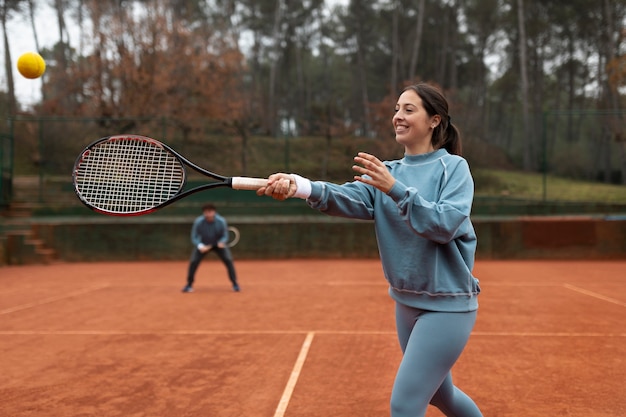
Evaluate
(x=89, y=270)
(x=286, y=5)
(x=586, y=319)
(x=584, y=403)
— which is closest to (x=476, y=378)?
(x=584, y=403)

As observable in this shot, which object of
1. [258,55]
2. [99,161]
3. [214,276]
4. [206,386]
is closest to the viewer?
[99,161]

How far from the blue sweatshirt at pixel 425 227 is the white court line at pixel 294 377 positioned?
1766 millimetres

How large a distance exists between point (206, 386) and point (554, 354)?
2.89 meters

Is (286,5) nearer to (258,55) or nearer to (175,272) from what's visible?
(258,55)

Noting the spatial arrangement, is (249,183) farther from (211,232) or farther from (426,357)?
(211,232)

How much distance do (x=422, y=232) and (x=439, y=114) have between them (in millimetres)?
594

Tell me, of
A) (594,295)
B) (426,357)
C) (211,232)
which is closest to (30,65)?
(211,232)

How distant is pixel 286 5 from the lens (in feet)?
123

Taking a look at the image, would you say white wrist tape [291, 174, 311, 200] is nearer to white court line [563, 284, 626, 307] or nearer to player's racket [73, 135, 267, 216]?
player's racket [73, 135, 267, 216]

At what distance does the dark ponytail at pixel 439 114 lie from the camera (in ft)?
8.48

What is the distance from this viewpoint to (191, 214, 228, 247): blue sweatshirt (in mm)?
10008

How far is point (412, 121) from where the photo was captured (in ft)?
8.46

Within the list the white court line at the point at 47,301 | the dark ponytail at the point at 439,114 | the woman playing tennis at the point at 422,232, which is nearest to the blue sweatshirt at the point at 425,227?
the woman playing tennis at the point at 422,232

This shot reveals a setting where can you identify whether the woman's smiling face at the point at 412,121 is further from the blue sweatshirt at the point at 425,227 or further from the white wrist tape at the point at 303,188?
the white wrist tape at the point at 303,188
